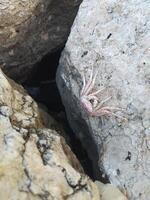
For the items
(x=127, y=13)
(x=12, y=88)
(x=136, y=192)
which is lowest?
(x=136, y=192)

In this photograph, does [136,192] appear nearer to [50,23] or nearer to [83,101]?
[83,101]

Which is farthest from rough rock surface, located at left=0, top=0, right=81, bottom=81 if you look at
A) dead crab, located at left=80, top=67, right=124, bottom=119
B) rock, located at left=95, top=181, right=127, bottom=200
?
rock, located at left=95, top=181, right=127, bottom=200

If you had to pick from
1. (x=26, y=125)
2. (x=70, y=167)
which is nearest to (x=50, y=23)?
(x=26, y=125)

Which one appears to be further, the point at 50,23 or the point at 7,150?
the point at 50,23

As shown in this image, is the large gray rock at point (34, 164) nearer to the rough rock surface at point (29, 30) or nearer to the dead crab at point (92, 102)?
the dead crab at point (92, 102)

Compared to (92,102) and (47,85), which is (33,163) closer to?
(92,102)

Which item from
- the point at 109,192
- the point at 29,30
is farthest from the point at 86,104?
the point at 29,30
